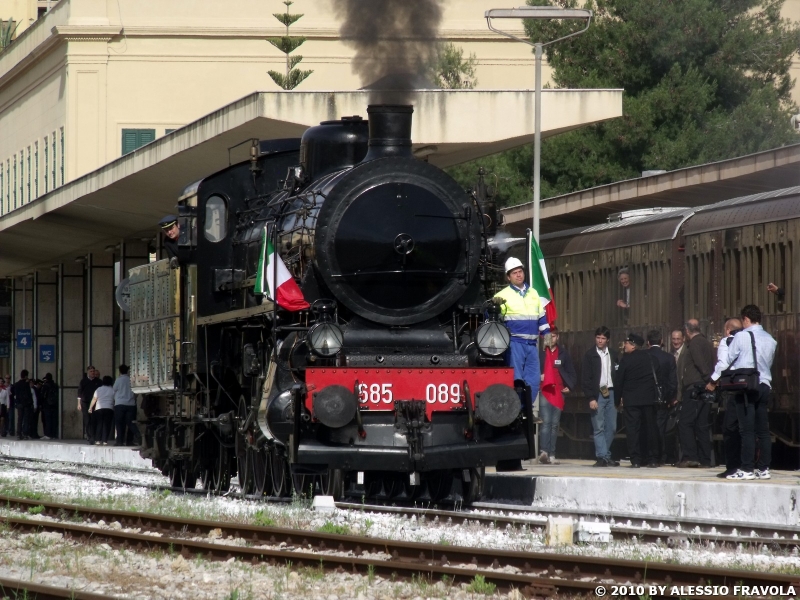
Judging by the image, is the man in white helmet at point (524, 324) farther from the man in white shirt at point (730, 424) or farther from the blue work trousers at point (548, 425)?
the blue work trousers at point (548, 425)

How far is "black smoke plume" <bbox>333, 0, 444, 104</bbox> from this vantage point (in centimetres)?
1466

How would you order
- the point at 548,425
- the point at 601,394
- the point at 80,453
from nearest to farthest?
the point at 601,394 < the point at 548,425 < the point at 80,453

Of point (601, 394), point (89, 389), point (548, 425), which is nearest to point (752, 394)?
point (601, 394)

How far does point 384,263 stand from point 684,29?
2829 centimetres

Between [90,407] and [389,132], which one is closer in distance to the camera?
[389,132]

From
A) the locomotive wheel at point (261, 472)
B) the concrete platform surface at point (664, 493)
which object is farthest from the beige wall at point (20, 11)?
the concrete platform surface at point (664, 493)

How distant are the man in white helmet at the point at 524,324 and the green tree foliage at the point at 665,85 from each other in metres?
22.5

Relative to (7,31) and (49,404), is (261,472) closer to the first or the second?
(49,404)

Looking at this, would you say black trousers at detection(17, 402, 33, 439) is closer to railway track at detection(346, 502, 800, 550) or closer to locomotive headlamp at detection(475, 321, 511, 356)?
railway track at detection(346, 502, 800, 550)

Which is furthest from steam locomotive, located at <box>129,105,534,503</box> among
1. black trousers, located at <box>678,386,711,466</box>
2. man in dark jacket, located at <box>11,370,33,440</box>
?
man in dark jacket, located at <box>11,370,33,440</box>

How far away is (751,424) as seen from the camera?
42.5 feet

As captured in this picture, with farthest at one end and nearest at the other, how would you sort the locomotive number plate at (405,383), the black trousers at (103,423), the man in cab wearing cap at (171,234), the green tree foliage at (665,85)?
the green tree foliage at (665,85), the black trousers at (103,423), the man in cab wearing cap at (171,234), the locomotive number plate at (405,383)

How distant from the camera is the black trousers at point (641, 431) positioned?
51.6 feet

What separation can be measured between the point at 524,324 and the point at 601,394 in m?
2.38
